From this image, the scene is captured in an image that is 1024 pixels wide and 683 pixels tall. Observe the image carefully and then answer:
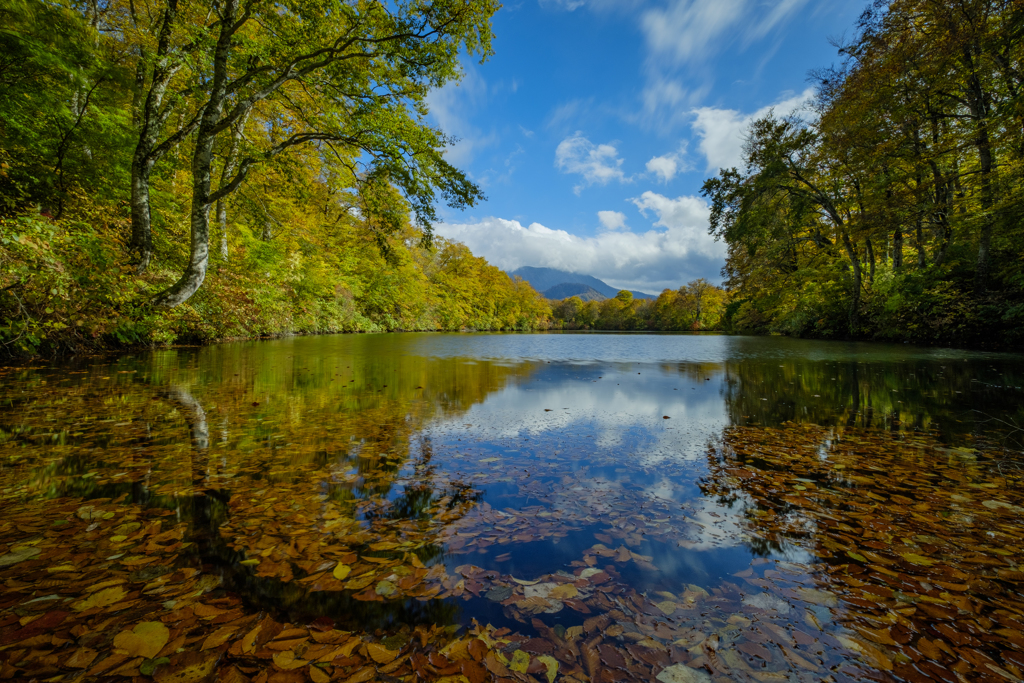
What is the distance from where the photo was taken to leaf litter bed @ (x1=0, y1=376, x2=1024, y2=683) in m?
1.45

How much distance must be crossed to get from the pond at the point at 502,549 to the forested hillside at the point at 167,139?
4.78m

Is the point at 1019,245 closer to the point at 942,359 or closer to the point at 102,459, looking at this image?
the point at 942,359

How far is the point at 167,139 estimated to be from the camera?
34.3ft

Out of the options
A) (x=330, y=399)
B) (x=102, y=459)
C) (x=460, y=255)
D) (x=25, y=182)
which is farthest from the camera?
(x=460, y=255)

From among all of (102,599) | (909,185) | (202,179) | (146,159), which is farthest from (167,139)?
(909,185)

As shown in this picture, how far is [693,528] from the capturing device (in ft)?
8.39

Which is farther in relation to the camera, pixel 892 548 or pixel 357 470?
pixel 357 470

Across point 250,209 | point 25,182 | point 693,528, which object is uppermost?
point 250,209

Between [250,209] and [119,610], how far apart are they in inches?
689

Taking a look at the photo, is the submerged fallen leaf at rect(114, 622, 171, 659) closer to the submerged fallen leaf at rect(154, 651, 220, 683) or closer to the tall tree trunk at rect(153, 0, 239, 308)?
the submerged fallen leaf at rect(154, 651, 220, 683)

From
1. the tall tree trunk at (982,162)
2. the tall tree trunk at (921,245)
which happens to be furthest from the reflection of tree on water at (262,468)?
the tall tree trunk at (921,245)

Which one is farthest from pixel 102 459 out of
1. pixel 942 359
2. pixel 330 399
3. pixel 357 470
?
pixel 942 359

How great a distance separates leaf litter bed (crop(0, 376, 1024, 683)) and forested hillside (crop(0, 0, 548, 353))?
25.6 ft

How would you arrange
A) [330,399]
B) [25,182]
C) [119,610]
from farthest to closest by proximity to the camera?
1. [25,182]
2. [330,399]
3. [119,610]
